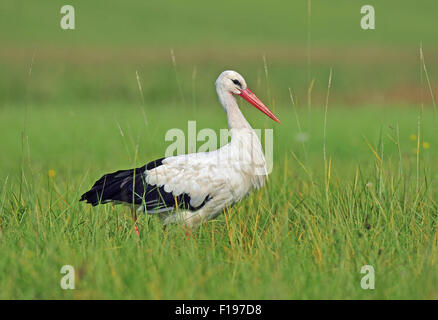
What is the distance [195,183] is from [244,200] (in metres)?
0.56

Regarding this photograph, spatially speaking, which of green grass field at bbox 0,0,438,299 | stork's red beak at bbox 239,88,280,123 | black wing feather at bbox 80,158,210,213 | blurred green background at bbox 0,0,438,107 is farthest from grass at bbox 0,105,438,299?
blurred green background at bbox 0,0,438,107

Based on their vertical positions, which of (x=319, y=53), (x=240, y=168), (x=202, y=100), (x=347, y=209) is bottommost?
(x=347, y=209)

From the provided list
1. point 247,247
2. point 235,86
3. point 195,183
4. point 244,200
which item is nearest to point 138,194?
point 195,183

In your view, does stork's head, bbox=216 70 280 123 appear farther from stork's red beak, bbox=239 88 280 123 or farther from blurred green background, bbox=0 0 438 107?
blurred green background, bbox=0 0 438 107

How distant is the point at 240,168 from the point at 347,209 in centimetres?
94

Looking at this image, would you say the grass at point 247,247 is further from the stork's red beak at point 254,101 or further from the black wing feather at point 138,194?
the stork's red beak at point 254,101

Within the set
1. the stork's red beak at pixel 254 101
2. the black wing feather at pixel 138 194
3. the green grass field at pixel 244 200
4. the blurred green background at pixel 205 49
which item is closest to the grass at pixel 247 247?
the green grass field at pixel 244 200

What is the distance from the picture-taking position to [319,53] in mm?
33531

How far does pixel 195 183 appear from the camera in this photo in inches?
215

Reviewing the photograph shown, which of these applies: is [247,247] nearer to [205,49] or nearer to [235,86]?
[235,86]

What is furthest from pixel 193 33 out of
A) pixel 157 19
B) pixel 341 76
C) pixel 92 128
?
pixel 92 128

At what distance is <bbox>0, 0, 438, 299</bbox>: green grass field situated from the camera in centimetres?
409

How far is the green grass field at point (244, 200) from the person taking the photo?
4.09 m
